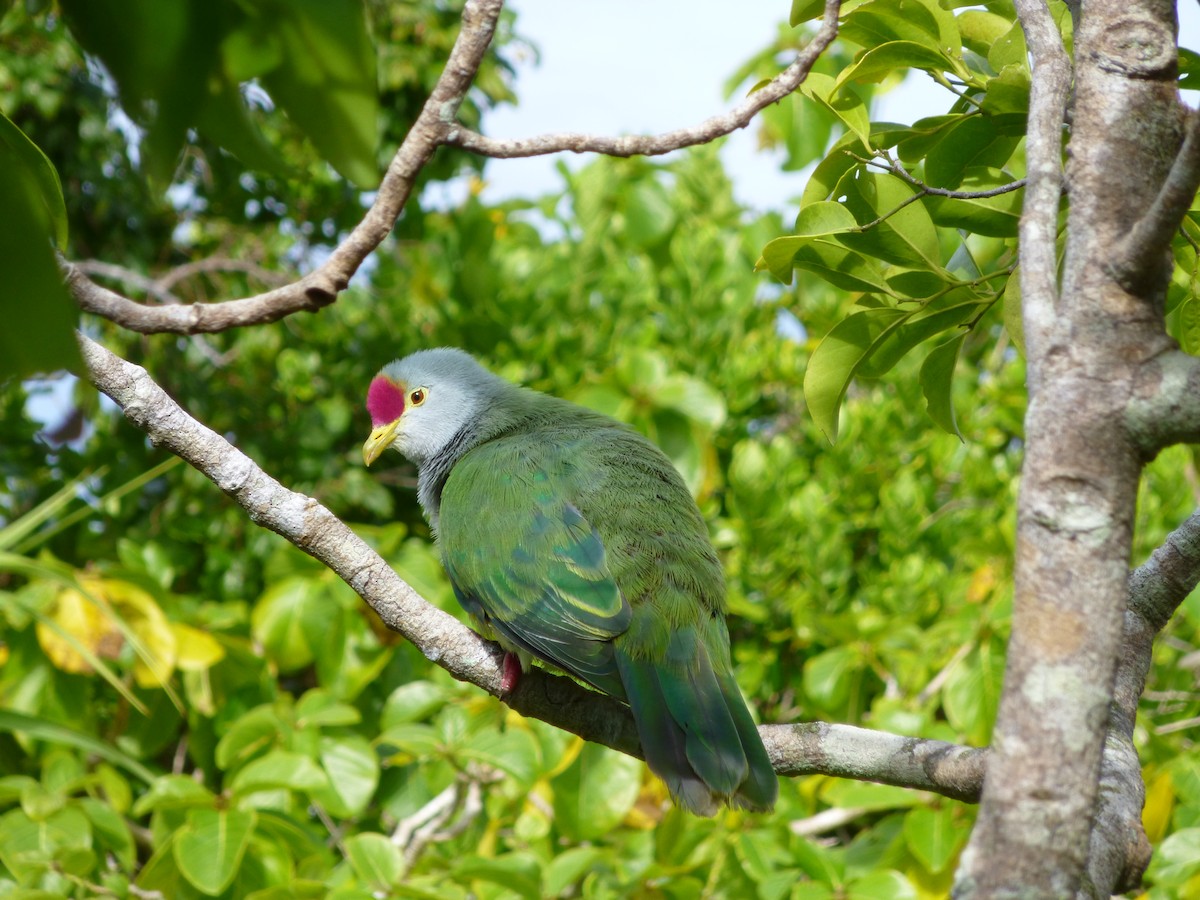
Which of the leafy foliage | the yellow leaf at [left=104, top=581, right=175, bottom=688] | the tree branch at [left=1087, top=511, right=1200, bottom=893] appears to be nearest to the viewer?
the tree branch at [left=1087, top=511, right=1200, bottom=893]

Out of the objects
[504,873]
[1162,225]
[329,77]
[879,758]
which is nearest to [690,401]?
[504,873]

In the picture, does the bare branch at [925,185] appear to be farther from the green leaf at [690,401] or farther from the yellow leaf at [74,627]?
the yellow leaf at [74,627]

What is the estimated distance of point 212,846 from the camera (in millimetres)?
2625

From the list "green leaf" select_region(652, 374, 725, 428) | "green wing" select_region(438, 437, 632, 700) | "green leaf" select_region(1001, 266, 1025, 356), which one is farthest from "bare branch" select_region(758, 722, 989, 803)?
"green leaf" select_region(652, 374, 725, 428)

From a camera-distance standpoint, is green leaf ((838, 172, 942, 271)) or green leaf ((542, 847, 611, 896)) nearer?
green leaf ((838, 172, 942, 271))

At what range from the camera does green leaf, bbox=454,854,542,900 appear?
8.42 ft

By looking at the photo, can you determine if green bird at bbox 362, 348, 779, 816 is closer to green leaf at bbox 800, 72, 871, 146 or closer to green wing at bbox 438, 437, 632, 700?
green wing at bbox 438, 437, 632, 700

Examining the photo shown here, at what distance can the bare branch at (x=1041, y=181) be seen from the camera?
106cm

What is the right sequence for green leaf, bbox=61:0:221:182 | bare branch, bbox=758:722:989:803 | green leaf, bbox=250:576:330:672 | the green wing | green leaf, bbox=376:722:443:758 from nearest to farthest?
green leaf, bbox=61:0:221:182
bare branch, bbox=758:722:989:803
the green wing
green leaf, bbox=376:722:443:758
green leaf, bbox=250:576:330:672

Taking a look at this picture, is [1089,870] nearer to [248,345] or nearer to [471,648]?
[471,648]

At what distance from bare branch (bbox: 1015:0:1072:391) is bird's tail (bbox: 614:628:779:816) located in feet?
3.32

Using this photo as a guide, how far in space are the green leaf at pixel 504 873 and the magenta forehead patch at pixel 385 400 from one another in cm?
127

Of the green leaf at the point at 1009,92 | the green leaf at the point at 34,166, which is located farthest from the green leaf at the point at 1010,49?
the green leaf at the point at 34,166

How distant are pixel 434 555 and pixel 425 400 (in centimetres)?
102
